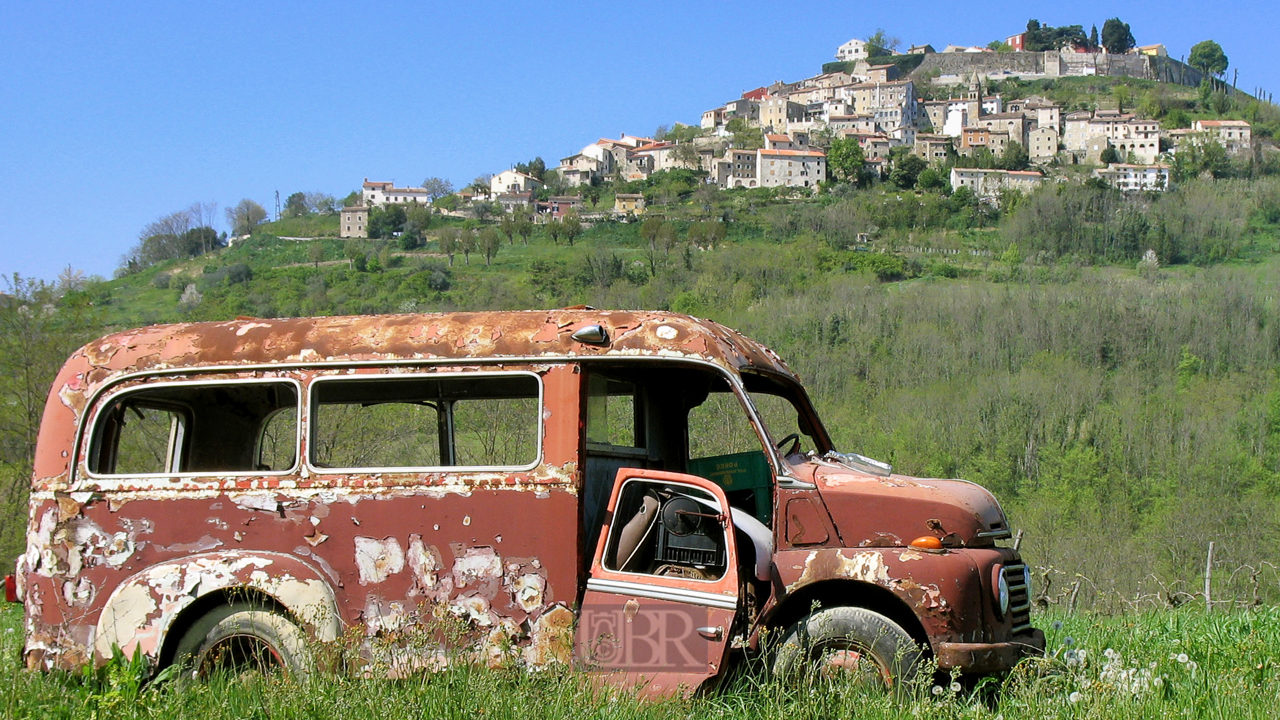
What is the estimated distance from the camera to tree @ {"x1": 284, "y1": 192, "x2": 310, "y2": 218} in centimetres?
17112

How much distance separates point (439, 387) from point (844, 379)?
72148mm

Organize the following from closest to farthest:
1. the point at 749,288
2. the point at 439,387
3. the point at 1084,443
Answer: the point at 439,387 < the point at 1084,443 < the point at 749,288

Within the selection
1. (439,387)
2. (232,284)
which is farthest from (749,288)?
(439,387)

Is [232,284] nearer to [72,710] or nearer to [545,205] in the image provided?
[545,205]

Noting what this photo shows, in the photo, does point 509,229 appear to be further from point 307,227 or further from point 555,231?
point 307,227

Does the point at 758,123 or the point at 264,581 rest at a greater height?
the point at 758,123

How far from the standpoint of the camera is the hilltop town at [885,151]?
163250mm

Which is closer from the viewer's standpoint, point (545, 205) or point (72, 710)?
point (72, 710)

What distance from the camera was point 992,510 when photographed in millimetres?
5957

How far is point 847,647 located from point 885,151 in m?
177

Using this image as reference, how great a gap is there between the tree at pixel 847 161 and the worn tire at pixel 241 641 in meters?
166

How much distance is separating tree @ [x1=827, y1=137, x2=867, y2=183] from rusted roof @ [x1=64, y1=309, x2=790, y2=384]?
165 meters

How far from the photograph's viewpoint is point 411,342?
6133mm

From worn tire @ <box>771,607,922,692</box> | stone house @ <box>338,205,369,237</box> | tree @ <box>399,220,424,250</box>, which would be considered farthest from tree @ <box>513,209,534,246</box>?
worn tire @ <box>771,607,922,692</box>
